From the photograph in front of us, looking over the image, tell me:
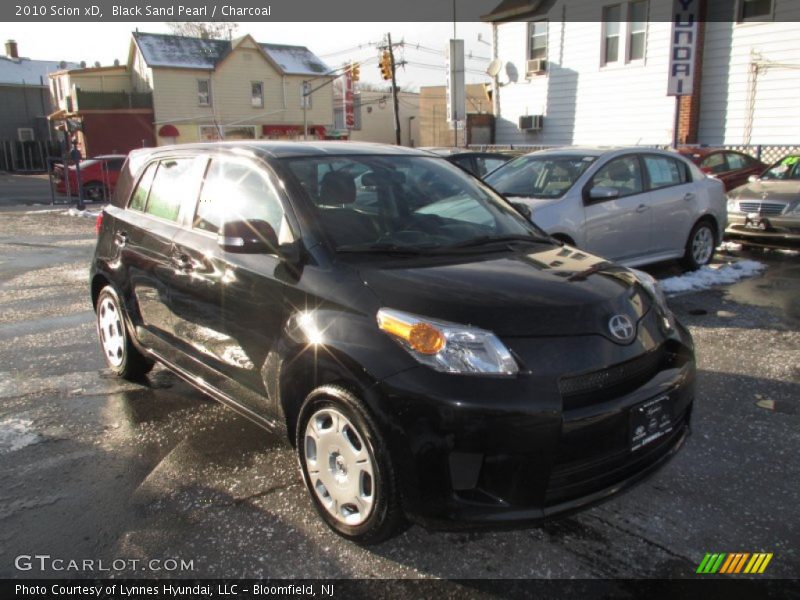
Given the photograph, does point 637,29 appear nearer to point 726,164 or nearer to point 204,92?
point 726,164

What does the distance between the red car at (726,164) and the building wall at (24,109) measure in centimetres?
4854

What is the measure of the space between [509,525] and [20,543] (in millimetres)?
2212

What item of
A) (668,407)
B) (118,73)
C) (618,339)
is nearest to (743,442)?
(668,407)

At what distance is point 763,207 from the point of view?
32.7ft

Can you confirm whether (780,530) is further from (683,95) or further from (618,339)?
(683,95)

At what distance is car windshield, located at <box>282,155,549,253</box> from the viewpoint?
10.8 feet

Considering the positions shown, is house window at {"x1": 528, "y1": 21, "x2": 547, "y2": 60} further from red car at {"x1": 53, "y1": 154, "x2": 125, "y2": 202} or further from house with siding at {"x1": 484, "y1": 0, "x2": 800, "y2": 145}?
red car at {"x1": 53, "y1": 154, "x2": 125, "y2": 202}

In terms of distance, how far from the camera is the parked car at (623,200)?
689 cm

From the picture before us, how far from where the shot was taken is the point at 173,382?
493cm

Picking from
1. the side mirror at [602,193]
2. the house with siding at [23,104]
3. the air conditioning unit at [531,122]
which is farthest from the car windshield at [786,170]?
the house with siding at [23,104]

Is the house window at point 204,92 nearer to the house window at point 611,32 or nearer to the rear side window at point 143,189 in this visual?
the house window at point 611,32

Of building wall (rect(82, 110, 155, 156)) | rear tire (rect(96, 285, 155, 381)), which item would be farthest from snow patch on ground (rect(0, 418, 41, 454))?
building wall (rect(82, 110, 155, 156))
